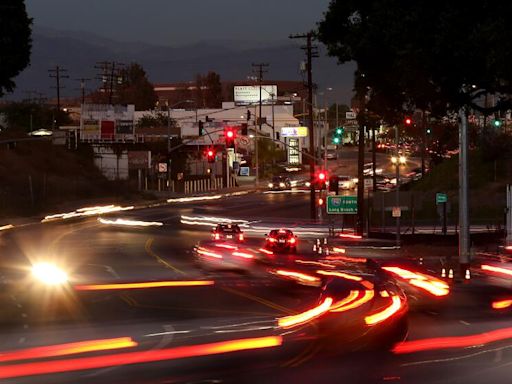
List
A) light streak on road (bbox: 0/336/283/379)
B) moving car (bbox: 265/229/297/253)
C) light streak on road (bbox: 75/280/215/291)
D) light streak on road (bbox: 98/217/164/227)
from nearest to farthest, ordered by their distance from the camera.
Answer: light streak on road (bbox: 0/336/283/379), light streak on road (bbox: 75/280/215/291), moving car (bbox: 265/229/297/253), light streak on road (bbox: 98/217/164/227)

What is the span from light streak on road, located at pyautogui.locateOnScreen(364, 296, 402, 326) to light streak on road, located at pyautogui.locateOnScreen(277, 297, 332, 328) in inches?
55.3

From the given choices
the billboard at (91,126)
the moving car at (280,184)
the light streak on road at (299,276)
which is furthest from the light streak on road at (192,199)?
the light streak on road at (299,276)

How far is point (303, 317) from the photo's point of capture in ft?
67.6

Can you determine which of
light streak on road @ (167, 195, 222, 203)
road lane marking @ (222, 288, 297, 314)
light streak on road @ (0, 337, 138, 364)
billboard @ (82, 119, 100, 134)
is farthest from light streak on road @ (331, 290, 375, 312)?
billboard @ (82, 119, 100, 134)

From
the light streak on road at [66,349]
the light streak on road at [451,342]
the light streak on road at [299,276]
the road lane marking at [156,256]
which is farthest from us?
the road lane marking at [156,256]

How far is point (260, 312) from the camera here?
75.8ft

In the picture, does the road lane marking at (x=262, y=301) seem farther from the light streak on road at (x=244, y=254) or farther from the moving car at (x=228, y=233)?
the moving car at (x=228, y=233)

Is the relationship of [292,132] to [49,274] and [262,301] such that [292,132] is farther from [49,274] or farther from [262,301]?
[262,301]

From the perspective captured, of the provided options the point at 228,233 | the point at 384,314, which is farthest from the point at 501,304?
A: the point at 228,233

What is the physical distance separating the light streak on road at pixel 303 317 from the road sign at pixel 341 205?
34.8m

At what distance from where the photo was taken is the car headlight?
32.1 metres

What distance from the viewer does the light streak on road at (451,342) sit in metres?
16.2

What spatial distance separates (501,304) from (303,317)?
6.42 metres

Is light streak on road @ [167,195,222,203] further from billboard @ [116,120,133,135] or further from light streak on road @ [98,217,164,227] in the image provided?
light streak on road @ [98,217,164,227]
